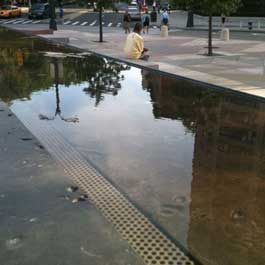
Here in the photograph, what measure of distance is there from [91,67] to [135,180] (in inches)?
420

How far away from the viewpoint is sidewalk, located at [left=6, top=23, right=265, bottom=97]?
12648 mm

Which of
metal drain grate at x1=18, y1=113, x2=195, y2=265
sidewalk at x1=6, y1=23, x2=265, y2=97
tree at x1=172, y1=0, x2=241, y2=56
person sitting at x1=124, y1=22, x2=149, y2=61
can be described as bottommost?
metal drain grate at x1=18, y1=113, x2=195, y2=265

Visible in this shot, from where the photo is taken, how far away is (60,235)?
4.40 m

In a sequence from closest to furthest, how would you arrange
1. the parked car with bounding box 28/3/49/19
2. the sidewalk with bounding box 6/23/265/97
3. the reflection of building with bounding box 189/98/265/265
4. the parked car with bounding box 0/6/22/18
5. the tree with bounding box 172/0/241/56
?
the reflection of building with bounding box 189/98/265/265, the sidewalk with bounding box 6/23/265/97, the tree with bounding box 172/0/241/56, the parked car with bounding box 28/3/49/19, the parked car with bounding box 0/6/22/18

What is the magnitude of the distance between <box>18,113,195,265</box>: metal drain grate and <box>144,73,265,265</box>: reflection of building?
0.95 ft

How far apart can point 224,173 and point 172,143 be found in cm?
155

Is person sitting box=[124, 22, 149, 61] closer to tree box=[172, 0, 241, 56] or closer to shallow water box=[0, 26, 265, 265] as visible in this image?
shallow water box=[0, 26, 265, 265]

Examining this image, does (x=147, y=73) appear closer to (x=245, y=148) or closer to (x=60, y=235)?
(x=245, y=148)

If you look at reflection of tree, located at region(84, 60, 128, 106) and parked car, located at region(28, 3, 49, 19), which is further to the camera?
parked car, located at region(28, 3, 49, 19)

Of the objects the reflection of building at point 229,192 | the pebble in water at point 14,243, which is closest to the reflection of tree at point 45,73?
the reflection of building at point 229,192

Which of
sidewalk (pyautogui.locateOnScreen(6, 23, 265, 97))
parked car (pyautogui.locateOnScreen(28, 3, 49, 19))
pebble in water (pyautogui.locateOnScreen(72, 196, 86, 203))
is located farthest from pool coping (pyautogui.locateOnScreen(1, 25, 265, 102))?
parked car (pyautogui.locateOnScreen(28, 3, 49, 19))

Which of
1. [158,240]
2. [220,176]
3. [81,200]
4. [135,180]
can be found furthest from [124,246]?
[220,176]

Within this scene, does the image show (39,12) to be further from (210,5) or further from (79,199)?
(79,199)

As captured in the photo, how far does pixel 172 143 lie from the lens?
767 centimetres
